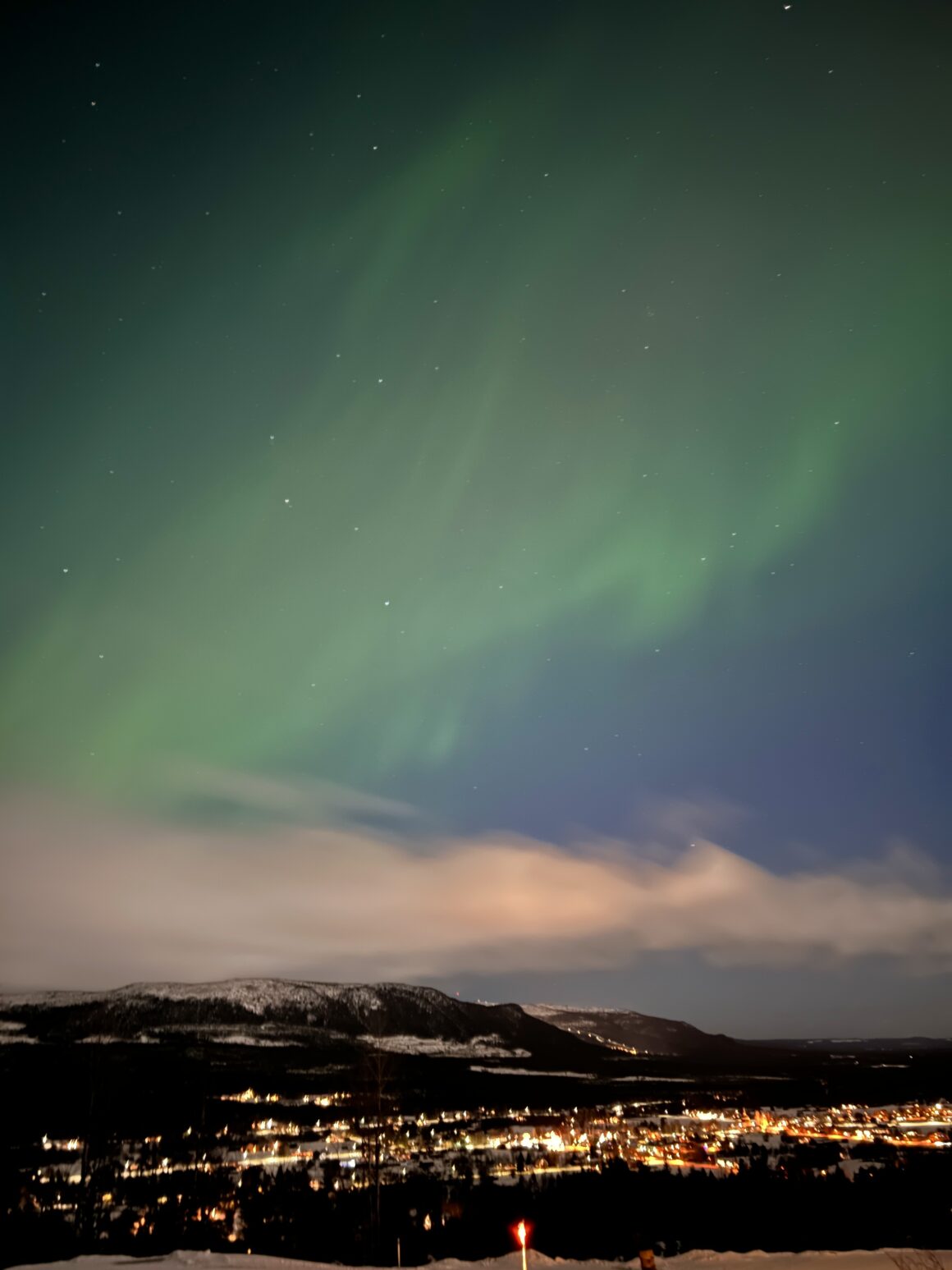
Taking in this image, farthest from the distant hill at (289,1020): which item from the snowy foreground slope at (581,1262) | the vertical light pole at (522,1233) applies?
the vertical light pole at (522,1233)

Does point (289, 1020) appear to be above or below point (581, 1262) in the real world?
below

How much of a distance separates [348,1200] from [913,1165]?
3739 cm

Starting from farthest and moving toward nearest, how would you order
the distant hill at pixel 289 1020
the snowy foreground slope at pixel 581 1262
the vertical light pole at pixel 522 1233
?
the distant hill at pixel 289 1020 < the vertical light pole at pixel 522 1233 < the snowy foreground slope at pixel 581 1262

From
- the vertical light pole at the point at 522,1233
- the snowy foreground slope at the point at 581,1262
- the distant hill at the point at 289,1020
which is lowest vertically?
the distant hill at the point at 289,1020

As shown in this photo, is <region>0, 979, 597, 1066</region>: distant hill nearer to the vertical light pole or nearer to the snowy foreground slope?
the snowy foreground slope

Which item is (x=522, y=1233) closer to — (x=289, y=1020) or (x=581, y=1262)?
(x=581, y=1262)

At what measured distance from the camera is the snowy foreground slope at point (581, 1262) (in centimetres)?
1658

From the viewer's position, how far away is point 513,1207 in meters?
45.8

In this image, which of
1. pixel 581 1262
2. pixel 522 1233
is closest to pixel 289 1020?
pixel 581 1262

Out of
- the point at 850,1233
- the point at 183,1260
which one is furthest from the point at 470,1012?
the point at 183,1260

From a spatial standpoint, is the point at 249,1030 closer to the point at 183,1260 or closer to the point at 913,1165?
the point at 913,1165

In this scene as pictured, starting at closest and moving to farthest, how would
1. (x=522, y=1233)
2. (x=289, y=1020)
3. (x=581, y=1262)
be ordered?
1. (x=522, y=1233)
2. (x=581, y=1262)
3. (x=289, y=1020)

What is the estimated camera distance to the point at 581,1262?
67.0 feet

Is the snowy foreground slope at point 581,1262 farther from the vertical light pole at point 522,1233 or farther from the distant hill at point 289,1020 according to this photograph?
the distant hill at point 289,1020
